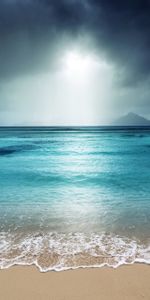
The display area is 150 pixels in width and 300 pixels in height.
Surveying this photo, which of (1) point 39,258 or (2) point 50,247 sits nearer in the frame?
(1) point 39,258

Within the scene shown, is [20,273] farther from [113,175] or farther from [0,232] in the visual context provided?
[113,175]

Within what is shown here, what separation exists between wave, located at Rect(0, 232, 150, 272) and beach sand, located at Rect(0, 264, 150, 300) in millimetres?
196

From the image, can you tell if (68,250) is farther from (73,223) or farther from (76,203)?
(76,203)

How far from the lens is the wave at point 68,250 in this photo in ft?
14.2

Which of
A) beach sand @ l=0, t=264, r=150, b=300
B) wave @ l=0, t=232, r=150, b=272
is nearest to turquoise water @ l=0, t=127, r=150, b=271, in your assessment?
wave @ l=0, t=232, r=150, b=272

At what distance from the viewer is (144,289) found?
3549 millimetres

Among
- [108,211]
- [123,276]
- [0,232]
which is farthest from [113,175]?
[123,276]

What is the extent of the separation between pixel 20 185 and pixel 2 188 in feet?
3.00

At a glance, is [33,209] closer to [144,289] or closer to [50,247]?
[50,247]

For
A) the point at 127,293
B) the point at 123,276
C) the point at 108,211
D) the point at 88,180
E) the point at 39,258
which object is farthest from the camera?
the point at 88,180

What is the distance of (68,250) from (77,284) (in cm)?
117

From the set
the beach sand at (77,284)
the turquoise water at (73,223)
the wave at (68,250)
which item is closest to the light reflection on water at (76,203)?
the turquoise water at (73,223)

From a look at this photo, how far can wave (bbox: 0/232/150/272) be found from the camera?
4340mm

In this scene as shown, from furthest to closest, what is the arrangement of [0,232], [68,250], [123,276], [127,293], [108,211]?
[108,211] < [0,232] < [68,250] < [123,276] < [127,293]
